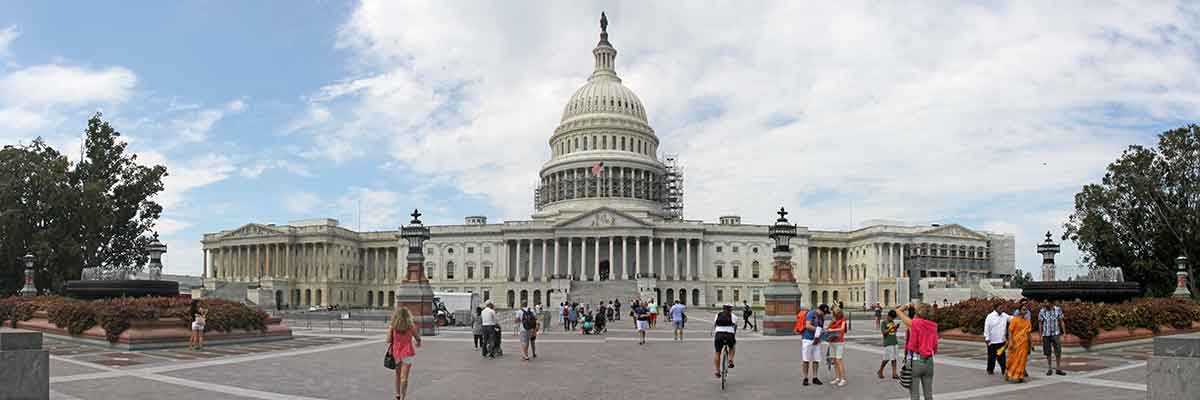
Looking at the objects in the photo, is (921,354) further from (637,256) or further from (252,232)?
(252,232)

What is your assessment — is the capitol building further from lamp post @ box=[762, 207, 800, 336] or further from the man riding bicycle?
the man riding bicycle

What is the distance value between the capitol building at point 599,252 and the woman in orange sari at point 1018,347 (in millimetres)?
87629

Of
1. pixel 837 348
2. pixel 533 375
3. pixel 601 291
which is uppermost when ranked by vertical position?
pixel 837 348

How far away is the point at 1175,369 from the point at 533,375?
14.5 meters

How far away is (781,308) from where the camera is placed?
135 feet

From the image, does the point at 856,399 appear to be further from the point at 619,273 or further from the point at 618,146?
the point at 618,146

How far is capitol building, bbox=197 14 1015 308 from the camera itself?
118 meters

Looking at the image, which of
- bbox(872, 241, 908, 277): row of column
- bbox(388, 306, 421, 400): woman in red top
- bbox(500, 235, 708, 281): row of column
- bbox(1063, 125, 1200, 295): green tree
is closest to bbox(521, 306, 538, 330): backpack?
bbox(388, 306, 421, 400): woman in red top

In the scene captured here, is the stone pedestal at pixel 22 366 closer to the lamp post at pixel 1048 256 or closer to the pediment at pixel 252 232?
the lamp post at pixel 1048 256

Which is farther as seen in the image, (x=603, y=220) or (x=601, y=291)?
(x=603, y=220)

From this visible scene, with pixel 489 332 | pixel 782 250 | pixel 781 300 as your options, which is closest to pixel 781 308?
pixel 781 300

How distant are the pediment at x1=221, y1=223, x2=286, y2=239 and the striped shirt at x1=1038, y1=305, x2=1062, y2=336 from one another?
383 ft

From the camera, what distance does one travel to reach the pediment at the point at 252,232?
12500 cm

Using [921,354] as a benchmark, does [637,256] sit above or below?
above
